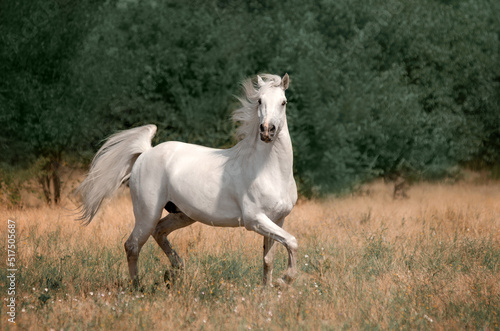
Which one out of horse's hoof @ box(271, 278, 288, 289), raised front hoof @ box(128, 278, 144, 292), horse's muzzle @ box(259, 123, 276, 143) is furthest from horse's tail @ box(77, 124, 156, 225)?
horse's hoof @ box(271, 278, 288, 289)

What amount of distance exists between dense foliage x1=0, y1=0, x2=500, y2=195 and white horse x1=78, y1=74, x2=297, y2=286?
19.5 feet

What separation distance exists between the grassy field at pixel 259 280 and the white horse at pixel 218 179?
42cm

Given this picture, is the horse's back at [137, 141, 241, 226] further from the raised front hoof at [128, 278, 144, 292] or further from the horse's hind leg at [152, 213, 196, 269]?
Result: the raised front hoof at [128, 278, 144, 292]

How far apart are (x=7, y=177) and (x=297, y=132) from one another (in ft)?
22.3

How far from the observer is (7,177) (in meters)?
12.4

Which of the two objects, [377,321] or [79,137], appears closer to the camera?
[377,321]

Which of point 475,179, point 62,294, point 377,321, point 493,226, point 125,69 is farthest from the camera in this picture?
point 475,179

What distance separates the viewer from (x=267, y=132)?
5.09 meters

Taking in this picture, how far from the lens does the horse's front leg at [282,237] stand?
17.4 ft

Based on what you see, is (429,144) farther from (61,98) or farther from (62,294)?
(62,294)

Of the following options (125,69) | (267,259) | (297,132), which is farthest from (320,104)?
(267,259)

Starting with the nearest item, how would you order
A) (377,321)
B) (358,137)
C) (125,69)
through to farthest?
(377,321) < (125,69) < (358,137)

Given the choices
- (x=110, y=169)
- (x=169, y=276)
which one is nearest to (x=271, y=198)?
A: (x=169, y=276)

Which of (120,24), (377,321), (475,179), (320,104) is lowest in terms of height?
(475,179)
